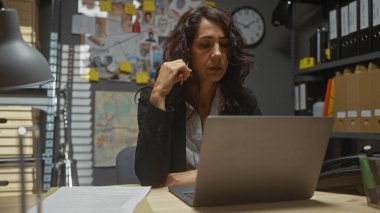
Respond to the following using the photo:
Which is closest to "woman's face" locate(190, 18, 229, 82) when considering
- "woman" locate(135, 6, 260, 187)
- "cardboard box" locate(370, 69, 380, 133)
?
"woman" locate(135, 6, 260, 187)

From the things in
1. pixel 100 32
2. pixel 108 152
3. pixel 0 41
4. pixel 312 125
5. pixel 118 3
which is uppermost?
pixel 118 3

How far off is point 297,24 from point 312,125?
2.41 meters

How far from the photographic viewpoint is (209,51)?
1397mm

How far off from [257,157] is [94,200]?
33 cm

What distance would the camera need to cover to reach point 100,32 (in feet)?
7.98

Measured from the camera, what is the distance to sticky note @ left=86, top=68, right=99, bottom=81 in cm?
239

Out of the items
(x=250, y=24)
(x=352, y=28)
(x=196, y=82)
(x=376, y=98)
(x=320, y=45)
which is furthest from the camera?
(x=250, y=24)

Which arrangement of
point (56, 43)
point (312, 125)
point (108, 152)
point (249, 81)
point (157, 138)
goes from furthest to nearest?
point (249, 81) → point (108, 152) → point (56, 43) → point (157, 138) → point (312, 125)

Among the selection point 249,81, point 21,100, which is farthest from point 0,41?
point 249,81

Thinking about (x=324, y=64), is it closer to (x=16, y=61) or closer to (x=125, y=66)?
(x=125, y=66)

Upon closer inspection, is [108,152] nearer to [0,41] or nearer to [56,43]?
[56,43]

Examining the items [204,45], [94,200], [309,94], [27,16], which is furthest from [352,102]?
[27,16]

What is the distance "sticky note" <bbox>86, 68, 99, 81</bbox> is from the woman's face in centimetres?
115

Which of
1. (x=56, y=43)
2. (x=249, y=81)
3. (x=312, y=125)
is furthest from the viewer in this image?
(x=249, y=81)
